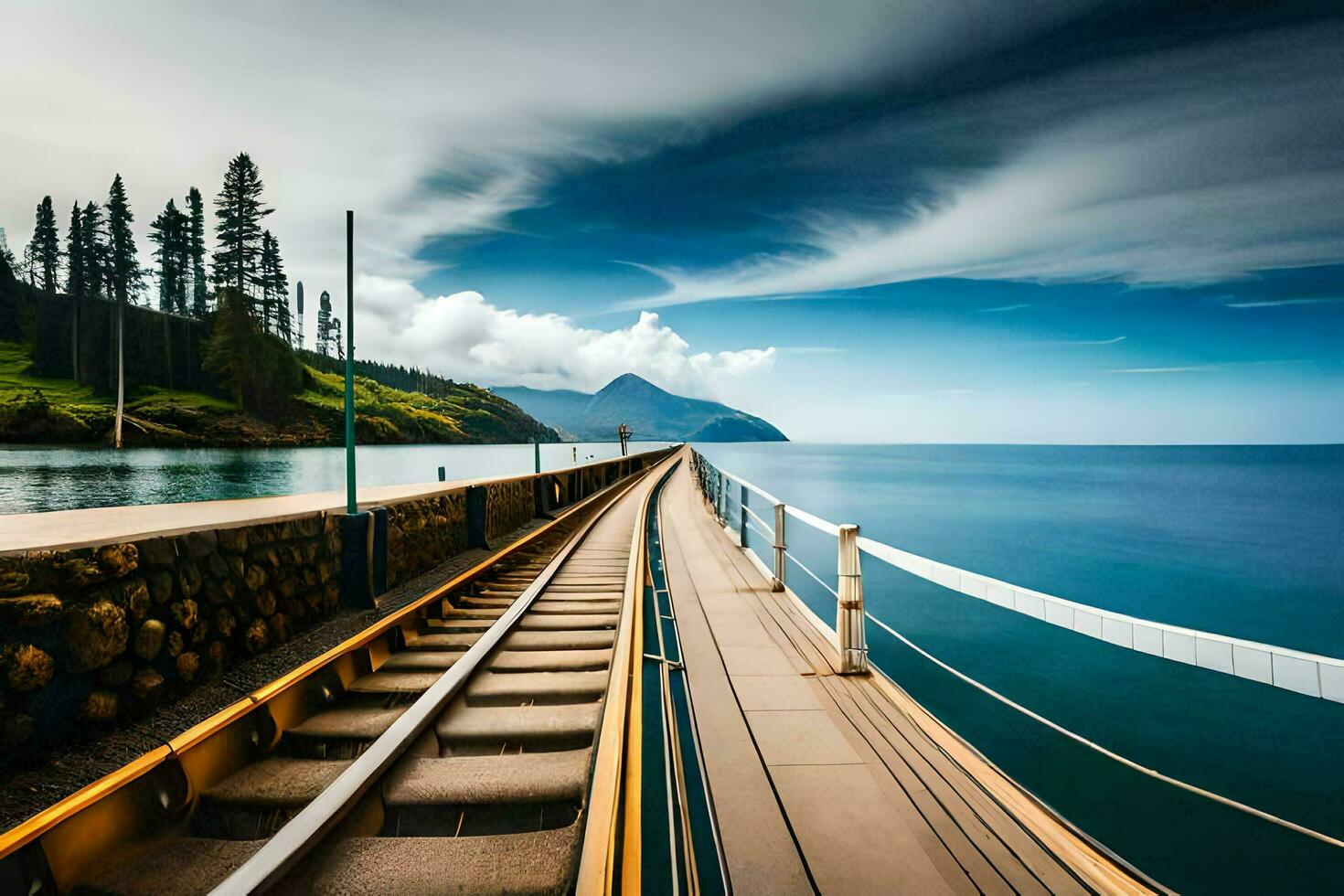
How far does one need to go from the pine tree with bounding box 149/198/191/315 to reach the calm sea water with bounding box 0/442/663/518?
2154 centimetres

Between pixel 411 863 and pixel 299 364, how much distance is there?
88.9 meters

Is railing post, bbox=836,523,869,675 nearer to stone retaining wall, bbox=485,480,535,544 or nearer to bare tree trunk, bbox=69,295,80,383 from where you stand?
stone retaining wall, bbox=485,480,535,544

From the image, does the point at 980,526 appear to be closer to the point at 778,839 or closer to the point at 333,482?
the point at 778,839

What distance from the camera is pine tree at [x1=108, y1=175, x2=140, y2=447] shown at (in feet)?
188

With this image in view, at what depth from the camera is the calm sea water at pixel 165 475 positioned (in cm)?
2603

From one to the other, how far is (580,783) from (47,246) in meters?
94.6

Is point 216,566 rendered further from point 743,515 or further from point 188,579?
point 743,515

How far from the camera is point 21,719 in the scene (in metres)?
3.00

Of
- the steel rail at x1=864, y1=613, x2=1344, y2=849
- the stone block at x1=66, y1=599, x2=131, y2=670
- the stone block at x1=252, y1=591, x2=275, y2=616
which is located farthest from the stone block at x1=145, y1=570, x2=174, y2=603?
the steel rail at x1=864, y1=613, x2=1344, y2=849

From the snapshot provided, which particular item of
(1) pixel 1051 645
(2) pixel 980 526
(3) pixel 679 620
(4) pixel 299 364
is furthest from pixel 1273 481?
(4) pixel 299 364

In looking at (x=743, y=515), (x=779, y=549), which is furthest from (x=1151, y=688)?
(x=779, y=549)

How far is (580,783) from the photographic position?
2734 millimetres

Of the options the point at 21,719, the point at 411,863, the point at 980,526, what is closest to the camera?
Answer: the point at 411,863

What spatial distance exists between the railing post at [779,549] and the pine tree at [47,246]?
8703 cm
